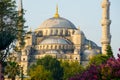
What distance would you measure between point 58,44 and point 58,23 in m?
14.6

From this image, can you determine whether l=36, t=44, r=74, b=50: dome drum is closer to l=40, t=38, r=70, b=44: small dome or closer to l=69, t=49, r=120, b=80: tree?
l=40, t=38, r=70, b=44: small dome

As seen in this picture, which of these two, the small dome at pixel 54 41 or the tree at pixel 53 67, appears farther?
the small dome at pixel 54 41

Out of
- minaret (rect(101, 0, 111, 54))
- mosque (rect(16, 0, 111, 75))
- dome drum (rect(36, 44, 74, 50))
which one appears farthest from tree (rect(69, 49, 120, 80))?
dome drum (rect(36, 44, 74, 50))

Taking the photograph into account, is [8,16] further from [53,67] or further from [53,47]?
[53,47]

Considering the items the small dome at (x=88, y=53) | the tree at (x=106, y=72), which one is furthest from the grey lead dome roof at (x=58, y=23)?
the tree at (x=106, y=72)

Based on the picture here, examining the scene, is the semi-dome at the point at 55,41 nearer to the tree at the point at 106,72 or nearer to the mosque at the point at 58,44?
the mosque at the point at 58,44

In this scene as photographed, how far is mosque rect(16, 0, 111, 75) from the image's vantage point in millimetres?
133875

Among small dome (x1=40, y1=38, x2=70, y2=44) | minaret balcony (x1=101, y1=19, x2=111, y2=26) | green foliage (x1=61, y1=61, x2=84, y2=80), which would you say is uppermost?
minaret balcony (x1=101, y1=19, x2=111, y2=26)

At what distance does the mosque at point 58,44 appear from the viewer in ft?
439

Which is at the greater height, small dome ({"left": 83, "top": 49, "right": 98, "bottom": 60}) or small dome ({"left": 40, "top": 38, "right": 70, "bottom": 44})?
small dome ({"left": 40, "top": 38, "right": 70, "bottom": 44})

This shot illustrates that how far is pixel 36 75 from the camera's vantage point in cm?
6819

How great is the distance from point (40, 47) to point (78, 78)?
114 m

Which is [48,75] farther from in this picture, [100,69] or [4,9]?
[100,69]

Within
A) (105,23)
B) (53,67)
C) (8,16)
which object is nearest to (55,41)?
(105,23)
